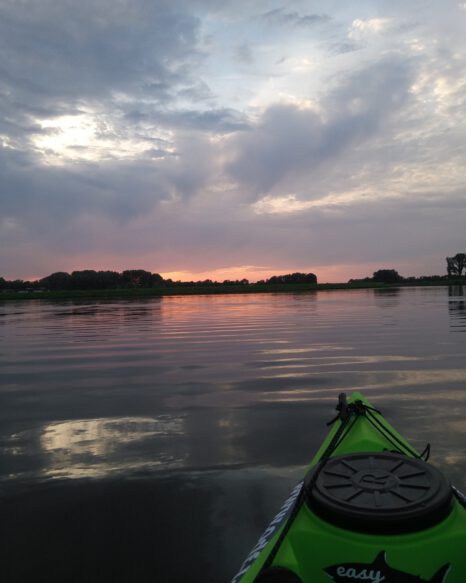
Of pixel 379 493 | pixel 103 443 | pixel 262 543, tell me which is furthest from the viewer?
pixel 103 443

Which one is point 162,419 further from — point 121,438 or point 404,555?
point 404,555

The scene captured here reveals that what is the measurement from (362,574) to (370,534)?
191 mm

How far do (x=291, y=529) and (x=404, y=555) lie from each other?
61cm

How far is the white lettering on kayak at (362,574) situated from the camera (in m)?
2.25

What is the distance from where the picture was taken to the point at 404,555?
227cm

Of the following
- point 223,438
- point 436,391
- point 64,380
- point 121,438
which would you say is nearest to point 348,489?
point 223,438

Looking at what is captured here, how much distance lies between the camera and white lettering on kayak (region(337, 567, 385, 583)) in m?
2.25

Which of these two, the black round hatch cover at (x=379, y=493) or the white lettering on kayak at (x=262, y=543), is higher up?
the black round hatch cover at (x=379, y=493)

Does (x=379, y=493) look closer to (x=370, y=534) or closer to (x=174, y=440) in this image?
(x=370, y=534)

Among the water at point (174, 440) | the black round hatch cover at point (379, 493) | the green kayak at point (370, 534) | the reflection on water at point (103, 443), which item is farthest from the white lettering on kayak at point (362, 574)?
the reflection on water at point (103, 443)

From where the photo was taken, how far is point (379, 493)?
8.36 ft

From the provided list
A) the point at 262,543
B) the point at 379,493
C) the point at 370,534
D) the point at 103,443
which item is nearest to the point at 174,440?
the point at 103,443

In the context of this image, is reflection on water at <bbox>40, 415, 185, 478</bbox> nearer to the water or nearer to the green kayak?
the water

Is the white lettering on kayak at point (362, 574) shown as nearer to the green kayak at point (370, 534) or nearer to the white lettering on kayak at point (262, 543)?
the green kayak at point (370, 534)
